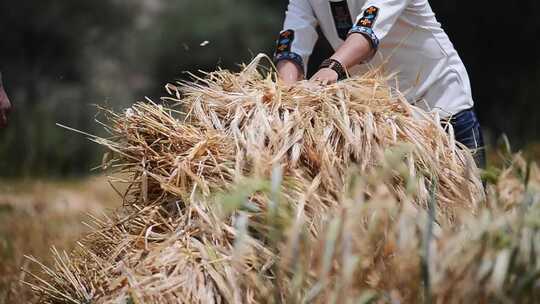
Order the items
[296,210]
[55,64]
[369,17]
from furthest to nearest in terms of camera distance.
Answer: [55,64]
[369,17]
[296,210]

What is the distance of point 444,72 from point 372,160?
71cm

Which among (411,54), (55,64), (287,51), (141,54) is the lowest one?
(141,54)

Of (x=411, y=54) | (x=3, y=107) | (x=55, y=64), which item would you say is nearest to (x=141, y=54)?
(x=55, y=64)

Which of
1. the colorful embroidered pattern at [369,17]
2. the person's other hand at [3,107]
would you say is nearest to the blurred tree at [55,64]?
the person's other hand at [3,107]

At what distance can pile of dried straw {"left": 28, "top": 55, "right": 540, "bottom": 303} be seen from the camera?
58.7 inches

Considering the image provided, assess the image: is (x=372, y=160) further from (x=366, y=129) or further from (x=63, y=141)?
(x=63, y=141)

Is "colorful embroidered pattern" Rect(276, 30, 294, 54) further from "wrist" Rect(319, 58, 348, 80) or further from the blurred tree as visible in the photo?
the blurred tree

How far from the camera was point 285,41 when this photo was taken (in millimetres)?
2654

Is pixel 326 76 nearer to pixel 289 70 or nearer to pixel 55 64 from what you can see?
pixel 289 70

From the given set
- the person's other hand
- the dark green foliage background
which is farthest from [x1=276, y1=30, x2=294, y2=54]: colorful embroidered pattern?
the dark green foliage background

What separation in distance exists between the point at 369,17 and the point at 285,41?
0.35m

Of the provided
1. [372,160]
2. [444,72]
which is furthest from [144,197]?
[444,72]

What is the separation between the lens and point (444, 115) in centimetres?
258

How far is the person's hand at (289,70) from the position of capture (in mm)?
2568
